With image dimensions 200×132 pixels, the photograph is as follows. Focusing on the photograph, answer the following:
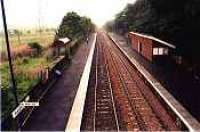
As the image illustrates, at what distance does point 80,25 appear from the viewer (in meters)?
78.5

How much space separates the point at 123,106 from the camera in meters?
20.3

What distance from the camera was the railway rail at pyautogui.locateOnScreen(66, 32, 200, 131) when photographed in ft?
55.6

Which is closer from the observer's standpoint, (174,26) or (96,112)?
(96,112)

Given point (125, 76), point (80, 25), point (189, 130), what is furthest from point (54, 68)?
point (80, 25)

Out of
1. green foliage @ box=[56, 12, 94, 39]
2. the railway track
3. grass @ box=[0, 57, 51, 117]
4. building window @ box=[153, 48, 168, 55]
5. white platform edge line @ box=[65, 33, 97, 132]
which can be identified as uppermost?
green foliage @ box=[56, 12, 94, 39]

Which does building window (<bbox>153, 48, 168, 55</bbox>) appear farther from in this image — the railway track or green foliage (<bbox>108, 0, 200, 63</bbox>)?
the railway track

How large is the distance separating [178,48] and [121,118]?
13322 millimetres

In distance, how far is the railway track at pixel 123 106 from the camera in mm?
17031

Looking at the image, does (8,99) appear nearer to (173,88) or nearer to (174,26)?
(173,88)

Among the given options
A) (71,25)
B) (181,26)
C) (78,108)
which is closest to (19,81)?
(78,108)

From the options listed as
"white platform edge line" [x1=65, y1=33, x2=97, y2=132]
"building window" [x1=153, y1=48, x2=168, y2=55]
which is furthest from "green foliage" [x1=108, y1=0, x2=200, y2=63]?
"white platform edge line" [x1=65, y1=33, x2=97, y2=132]

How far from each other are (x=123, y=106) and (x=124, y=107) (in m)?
0.21

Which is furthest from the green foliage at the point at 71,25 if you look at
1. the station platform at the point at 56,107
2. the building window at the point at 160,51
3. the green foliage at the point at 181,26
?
the station platform at the point at 56,107

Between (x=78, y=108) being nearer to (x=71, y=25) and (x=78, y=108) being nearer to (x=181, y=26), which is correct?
(x=181, y=26)
